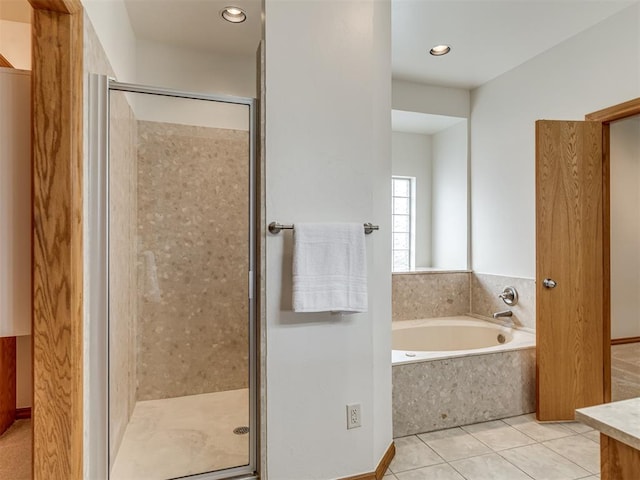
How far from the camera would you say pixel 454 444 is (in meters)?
2.24

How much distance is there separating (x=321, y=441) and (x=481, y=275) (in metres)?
2.34

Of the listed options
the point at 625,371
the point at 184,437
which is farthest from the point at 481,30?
the point at 184,437

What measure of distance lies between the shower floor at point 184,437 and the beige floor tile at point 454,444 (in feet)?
3.59

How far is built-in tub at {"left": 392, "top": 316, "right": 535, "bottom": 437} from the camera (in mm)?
2344

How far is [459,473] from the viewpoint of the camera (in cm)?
196

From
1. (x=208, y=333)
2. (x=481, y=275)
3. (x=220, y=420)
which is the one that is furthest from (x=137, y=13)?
(x=481, y=275)

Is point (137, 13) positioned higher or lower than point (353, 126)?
higher

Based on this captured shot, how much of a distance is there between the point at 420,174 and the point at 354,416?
296 cm

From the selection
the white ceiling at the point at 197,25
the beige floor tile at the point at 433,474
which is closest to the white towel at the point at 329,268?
the beige floor tile at the point at 433,474

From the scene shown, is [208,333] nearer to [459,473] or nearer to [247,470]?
[247,470]

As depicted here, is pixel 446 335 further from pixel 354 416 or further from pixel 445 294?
pixel 354 416

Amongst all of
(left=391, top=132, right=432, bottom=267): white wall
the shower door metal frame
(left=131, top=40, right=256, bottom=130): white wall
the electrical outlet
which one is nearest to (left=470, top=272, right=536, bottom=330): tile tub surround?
(left=391, top=132, right=432, bottom=267): white wall

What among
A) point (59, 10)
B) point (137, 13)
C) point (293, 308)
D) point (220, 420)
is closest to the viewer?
point (59, 10)

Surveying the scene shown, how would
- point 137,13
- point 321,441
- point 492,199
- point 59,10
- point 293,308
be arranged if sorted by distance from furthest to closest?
point 492,199 < point 137,13 < point 321,441 < point 293,308 < point 59,10
